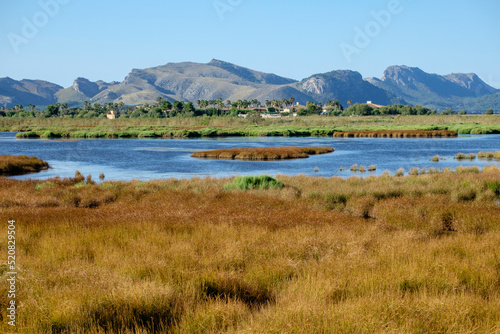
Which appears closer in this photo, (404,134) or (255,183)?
(255,183)

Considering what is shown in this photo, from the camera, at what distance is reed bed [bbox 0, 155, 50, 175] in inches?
1649

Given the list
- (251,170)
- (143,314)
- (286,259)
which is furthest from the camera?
(251,170)

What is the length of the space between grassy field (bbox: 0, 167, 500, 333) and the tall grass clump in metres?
6.72

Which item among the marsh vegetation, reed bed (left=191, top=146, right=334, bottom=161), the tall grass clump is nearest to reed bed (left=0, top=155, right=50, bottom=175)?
the marsh vegetation

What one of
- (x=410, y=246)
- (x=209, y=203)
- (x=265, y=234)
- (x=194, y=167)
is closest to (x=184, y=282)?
(x=265, y=234)

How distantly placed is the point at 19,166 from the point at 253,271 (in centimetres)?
4043

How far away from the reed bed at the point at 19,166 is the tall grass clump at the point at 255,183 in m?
26.2

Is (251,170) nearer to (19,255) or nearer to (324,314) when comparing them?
(19,255)

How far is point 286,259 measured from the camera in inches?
353

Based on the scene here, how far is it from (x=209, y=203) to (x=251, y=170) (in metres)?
23.7

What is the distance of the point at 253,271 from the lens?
27.1ft

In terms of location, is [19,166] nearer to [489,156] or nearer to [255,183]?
[255,183]

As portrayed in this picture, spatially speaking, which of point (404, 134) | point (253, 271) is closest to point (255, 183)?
point (253, 271)

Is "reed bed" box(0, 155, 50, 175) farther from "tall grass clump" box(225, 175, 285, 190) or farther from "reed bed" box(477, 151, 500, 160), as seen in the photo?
"reed bed" box(477, 151, 500, 160)
